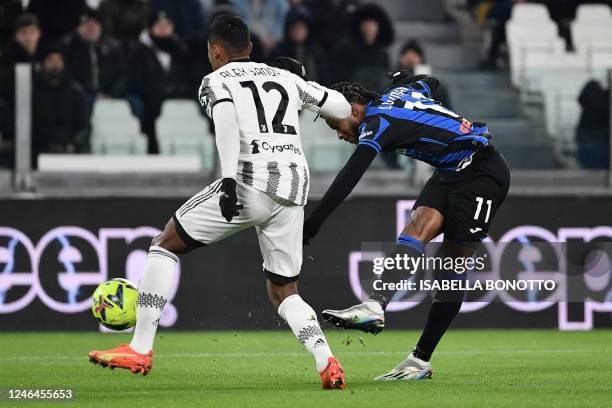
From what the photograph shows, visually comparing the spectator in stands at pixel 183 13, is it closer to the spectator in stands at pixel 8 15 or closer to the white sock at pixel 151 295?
the spectator in stands at pixel 8 15

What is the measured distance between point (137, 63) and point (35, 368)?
4727 millimetres

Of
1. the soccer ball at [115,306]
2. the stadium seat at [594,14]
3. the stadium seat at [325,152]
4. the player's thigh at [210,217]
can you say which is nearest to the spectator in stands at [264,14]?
the stadium seat at [325,152]

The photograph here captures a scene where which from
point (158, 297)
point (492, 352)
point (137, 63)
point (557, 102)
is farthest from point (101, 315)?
point (557, 102)

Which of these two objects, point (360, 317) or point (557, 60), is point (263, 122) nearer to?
point (360, 317)

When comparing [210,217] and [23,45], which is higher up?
[23,45]

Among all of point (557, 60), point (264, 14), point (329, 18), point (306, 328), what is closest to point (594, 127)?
point (557, 60)

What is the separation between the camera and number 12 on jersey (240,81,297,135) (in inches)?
295

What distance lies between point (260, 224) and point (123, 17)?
8.17m

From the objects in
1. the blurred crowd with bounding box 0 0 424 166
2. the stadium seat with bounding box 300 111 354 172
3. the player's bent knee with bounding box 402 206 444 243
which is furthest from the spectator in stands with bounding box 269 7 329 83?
the player's bent knee with bounding box 402 206 444 243

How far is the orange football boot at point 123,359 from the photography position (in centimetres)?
739

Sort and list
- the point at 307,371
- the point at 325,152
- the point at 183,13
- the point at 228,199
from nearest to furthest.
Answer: the point at 228,199 → the point at 307,371 → the point at 325,152 → the point at 183,13

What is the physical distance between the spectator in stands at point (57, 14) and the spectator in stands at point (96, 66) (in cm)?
147

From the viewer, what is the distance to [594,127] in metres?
13.0

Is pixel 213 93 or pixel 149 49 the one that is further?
pixel 149 49
